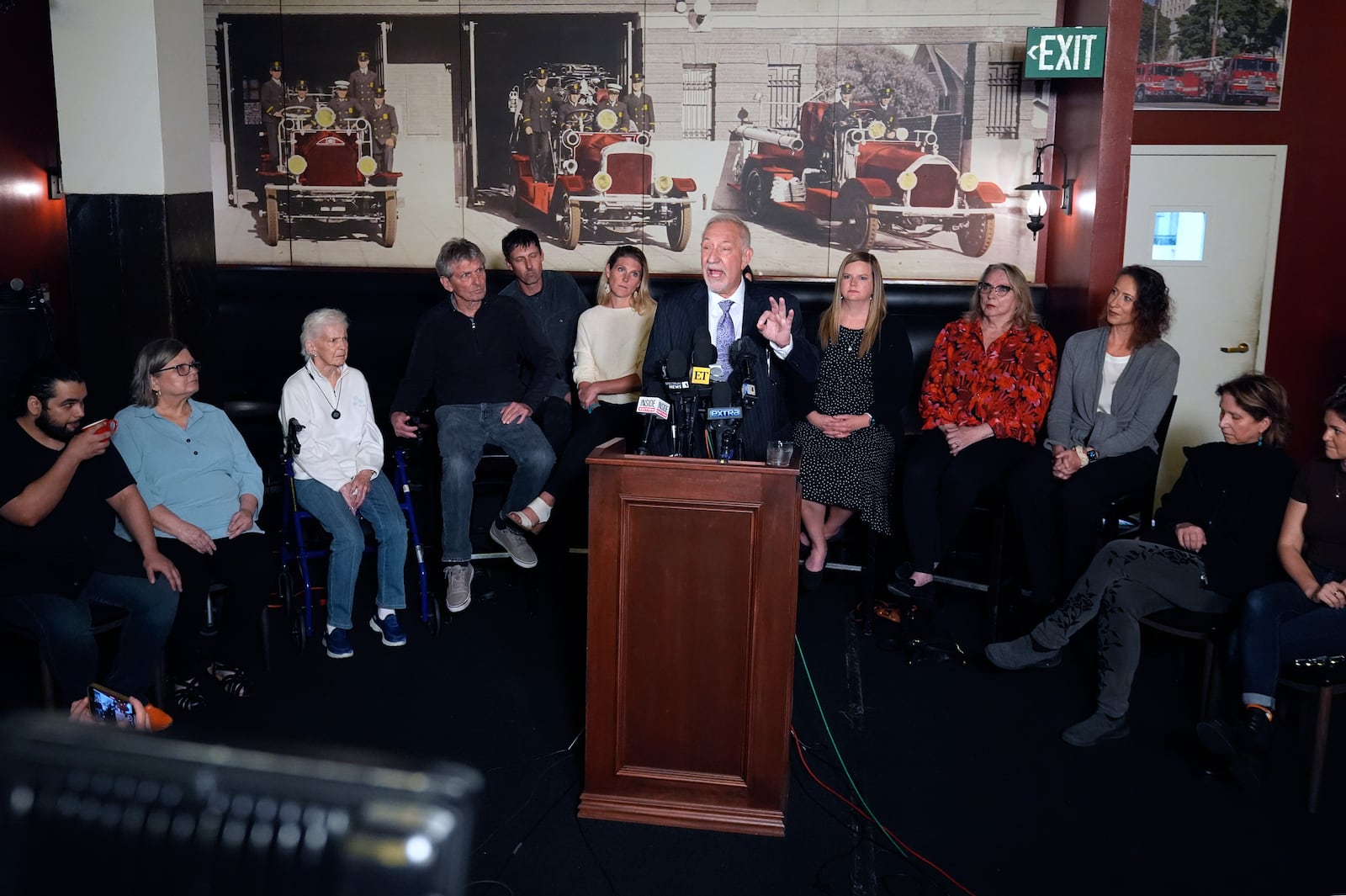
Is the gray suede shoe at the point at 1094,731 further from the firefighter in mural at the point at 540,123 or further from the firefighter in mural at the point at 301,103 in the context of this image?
the firefighter in mural at the point at 301,103

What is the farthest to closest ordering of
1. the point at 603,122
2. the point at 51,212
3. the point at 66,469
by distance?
the point at 51,212 → the point at 603,122 → the point at 66,469

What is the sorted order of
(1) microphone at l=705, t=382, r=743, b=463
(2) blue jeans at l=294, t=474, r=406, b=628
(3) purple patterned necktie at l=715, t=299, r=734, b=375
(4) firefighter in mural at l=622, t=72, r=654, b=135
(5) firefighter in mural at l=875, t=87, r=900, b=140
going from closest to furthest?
(1) microphone at l=705, t=382, r=743, b=463 → (3) purple patterned necktie at l=715, t=299, r=734, b=375 → (2) blue jeans at l=294, t=474, r=406, b=628 → (5) firefighter in mural at l=875, t=87, r=900, b=140 → (4) firefighter in mural at l=622, t=72, r=654, b=135

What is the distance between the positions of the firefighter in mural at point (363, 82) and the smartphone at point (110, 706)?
4.29 metres

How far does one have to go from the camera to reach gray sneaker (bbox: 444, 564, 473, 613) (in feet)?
16.2

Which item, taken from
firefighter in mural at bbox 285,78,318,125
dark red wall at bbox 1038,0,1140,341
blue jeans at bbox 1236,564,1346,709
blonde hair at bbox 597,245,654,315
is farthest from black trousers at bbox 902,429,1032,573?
firefighter in mural at bbox 285,78,318,125

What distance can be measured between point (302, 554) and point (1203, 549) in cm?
331

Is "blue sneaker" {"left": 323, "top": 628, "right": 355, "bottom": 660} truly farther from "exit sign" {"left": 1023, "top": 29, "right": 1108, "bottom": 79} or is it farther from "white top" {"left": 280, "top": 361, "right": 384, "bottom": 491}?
"exit sign" {"left": 1023, "top": 29, "right": 1108, "bottom": 79}

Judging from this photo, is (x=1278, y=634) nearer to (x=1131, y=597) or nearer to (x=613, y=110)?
(x=1131, y=597)

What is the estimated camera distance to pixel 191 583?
13.1 ft

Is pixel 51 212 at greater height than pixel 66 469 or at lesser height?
greater

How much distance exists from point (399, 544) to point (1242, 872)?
317cm

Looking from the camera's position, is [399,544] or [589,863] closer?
[589,863]

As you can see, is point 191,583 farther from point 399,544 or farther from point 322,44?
point 322,44

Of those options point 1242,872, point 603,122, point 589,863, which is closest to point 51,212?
point 603,122
